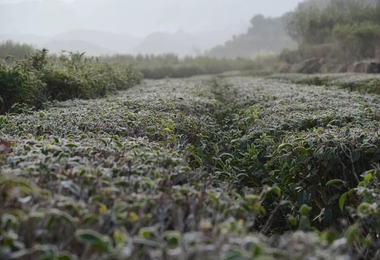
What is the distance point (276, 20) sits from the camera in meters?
83.9

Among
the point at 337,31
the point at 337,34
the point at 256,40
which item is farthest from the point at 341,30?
the point at 256,40

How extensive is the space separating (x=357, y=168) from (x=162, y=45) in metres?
87.4

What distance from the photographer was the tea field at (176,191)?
48.7 inches

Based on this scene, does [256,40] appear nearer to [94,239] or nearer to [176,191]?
[176,191]

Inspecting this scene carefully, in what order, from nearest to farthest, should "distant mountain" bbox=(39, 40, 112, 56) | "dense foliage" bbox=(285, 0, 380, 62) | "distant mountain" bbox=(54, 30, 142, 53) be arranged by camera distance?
"distant mountain" bbox=(39, 40, 112, 56) → "dense foliage" bbox=(285, 0, 380, 62) → "distant mountain" bbox=(54, 30, 142, 53)

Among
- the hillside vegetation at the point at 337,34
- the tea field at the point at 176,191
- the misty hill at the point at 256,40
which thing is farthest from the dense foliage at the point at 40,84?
the misty hill at the point at 256,40

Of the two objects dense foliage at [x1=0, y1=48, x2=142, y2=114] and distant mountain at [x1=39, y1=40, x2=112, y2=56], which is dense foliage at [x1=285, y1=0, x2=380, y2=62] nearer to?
distant mountain at [x1=39, y1=40, x2=112, y2=56]

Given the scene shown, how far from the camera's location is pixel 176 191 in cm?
168

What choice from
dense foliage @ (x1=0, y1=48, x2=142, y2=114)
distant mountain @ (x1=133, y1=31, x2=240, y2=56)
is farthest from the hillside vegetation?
distant mountain @ (x1=133, y1=31, x2=240, y2=56)

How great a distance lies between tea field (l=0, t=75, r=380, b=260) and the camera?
1.24 meters

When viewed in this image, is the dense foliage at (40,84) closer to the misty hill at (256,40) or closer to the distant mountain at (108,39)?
the distant mountain at (108,39)

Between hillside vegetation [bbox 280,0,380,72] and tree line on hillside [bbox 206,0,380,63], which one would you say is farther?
tree line on hillside [bbox 206,0,380,63]

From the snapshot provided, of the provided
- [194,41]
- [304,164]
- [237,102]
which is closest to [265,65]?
[237,102]

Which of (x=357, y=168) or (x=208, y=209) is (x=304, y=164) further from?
(x=208, y=209)
